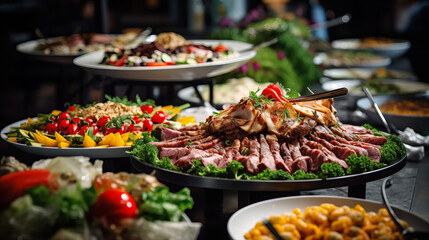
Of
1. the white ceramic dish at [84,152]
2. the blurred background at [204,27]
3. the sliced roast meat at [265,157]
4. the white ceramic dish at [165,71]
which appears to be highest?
the white ceramic dish at [165,71]

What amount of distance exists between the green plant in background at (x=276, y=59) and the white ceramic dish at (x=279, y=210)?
2.77 metres

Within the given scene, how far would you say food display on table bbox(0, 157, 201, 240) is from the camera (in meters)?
1.14

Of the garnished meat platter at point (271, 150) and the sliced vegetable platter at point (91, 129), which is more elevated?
the garnished meat platter at point (271, 150)

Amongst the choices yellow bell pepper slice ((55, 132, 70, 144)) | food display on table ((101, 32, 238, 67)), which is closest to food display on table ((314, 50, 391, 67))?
food display on table ((101, 32, 238, 67))

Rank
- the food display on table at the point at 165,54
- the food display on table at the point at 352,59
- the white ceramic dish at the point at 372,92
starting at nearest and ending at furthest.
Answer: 1. the food display on table at the point at 165,54
2. the white ceramic dish at the point at 372,92
3. the food display on table at the point at 352,59

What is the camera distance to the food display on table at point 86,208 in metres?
1.14

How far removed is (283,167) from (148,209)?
64 centimetres

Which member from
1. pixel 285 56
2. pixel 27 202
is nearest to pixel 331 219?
pixel 27 202

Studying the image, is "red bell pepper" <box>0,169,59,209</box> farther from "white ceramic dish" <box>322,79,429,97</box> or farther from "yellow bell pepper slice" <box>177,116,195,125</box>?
"white ceramic dish" <box>322,79,429,97</box>

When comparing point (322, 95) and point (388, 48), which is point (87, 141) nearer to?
point (322, 95)

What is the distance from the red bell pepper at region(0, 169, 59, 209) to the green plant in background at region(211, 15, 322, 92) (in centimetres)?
316

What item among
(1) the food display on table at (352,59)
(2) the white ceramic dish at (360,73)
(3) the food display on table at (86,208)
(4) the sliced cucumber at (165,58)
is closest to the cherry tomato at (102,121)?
(4) the sliced cucumber at (165,58)

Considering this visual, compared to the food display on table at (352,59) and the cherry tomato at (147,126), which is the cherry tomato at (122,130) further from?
the food display on table at (352,59)

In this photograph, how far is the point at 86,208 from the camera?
1.19 meters
